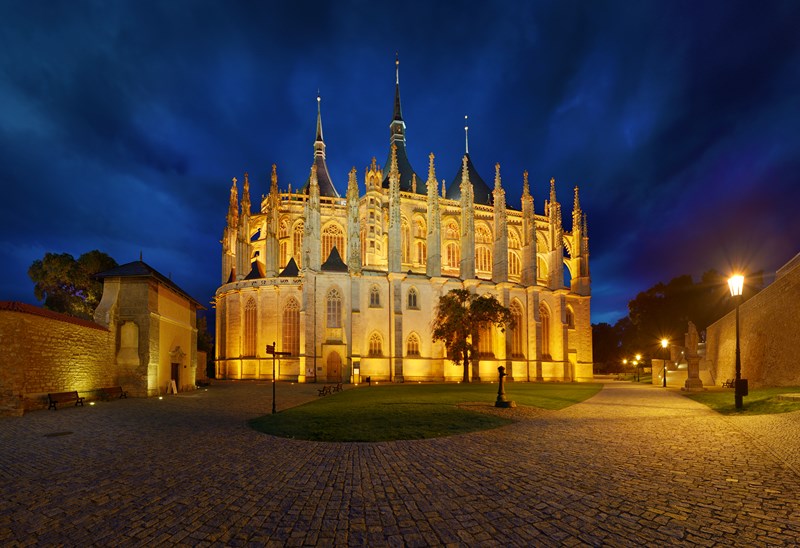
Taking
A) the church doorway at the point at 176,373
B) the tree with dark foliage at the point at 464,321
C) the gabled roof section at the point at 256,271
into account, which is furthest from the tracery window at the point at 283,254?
the church doorway at the point at 176,373

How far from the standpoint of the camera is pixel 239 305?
140 feet

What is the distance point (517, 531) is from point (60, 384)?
20.5 meters

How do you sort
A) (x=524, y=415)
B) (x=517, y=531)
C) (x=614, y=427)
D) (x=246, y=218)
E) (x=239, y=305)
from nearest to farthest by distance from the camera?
(x=517, y=531) < (x=614, y=427) < (x=524, y=415) < (x=239, y=305) < (x=246, y=218)

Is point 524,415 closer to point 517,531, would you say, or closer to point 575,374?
point 517,531

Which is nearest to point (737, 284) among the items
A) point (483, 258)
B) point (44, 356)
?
point (44, 356)

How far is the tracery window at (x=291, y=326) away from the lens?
40844mm

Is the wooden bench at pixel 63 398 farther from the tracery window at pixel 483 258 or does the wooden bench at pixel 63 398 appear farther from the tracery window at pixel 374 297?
the tracery window at pixel 483 258

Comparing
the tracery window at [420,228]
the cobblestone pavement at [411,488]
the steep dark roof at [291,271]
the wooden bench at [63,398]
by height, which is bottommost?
the wooden bench at [63,398]

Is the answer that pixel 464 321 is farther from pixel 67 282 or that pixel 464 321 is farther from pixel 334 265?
pixel 67 282

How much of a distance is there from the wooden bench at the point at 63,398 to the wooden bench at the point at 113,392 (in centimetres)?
165

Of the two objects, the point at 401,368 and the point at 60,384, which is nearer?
the point at 60,384

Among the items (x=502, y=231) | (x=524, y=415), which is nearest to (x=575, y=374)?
(x=502, y=231)

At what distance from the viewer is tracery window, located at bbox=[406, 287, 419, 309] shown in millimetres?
40809

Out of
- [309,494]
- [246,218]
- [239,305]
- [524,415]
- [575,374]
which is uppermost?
[246,218]
